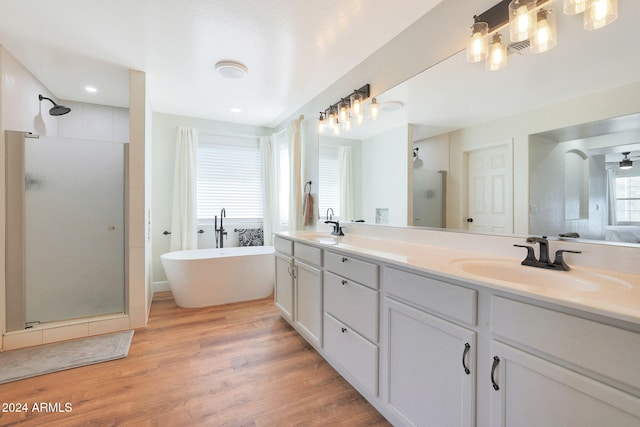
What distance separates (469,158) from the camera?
5.40 feet

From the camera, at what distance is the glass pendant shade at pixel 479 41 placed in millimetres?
1449

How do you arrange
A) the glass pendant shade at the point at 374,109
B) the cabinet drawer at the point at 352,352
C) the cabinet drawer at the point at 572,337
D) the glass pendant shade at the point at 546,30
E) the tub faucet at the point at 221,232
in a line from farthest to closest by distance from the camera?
the tub faucet at the point at 221,232 < the glass pendant shade at the point at 374,109 < the cabinet drawer at the point at 352,352 < the glass pendant shade at the point at 546,30 < the cabinet drawer at the point at 572,337

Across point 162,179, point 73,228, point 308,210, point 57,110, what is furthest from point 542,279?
point 57,110

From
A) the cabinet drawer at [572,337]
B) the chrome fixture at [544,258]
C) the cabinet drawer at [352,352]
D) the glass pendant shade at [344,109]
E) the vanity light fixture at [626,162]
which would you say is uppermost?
the glass pendant shade at [344,109]

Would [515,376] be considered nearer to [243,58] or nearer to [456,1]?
[456,1]

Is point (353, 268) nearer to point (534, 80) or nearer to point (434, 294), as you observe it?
point (434, 294)

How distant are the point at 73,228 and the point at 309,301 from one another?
227 centimetres

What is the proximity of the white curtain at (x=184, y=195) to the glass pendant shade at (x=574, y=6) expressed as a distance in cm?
389

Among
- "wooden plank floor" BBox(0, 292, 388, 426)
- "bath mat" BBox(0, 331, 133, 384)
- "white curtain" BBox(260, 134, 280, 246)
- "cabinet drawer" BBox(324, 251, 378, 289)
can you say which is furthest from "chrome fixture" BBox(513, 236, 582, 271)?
"white curtain" BBox(260, 134, 280, 246)

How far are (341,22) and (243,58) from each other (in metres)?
0.94

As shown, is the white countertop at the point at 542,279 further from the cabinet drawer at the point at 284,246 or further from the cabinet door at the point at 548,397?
the cabinet drawer at the point at 284,246

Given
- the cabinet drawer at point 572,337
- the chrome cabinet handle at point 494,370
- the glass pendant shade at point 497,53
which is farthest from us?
the glass pendant shade at point 497,53

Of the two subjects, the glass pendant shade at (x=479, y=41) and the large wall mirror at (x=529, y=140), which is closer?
the large wall mirror at (x=529, y=140)

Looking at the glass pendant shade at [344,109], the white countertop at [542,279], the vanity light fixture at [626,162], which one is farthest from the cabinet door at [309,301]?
the vanity light fixture at [626,162]
